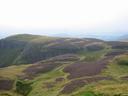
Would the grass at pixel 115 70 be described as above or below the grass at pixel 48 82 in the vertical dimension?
above

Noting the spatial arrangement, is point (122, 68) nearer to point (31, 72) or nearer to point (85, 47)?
point (31, 72)

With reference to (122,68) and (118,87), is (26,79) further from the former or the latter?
(118,87)

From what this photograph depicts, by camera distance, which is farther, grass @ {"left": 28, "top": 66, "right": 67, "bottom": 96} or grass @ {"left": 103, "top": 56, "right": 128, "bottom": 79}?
grass @ {"left": 103, "top": 56, "right": 128, "bottom": 79}

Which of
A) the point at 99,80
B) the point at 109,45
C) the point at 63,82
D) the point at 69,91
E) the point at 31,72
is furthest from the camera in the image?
the point at 109,45

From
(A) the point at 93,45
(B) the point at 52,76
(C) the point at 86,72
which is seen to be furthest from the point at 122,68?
(A) the point at 93,45

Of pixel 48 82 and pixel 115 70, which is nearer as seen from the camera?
pixel 48 82

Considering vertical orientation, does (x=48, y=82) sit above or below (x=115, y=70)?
below

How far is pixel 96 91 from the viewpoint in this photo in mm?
69375

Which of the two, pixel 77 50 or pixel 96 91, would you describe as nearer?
pixel 96 91

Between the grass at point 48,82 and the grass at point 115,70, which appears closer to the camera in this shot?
the grass at point 48,82

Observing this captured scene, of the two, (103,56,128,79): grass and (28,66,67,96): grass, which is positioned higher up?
(103,56,128,79): grass

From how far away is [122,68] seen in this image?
365 ft

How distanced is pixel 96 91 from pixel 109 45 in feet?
397

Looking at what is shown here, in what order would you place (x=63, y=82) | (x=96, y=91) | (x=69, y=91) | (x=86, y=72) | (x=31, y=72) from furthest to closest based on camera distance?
1. (x=31, y=72)
2. (x=86, y=72)
3. (x=63, y=82)
4. (x=69, y=91)
5. (x=96, y=91)
